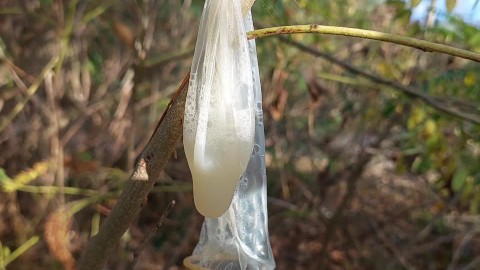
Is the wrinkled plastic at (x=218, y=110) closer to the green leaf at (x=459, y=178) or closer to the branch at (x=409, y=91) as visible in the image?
the branch at (x=409, y=91)

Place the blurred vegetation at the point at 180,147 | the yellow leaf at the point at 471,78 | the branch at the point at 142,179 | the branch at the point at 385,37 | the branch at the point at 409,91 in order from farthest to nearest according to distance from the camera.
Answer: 1. the blurred vegetation at the point at 180,147
2. the yellow leaf at the point at 471,78
3. the branch at the point at 409,91
4. the branch at the point at 142,179
5. the branch at the point at 385,37

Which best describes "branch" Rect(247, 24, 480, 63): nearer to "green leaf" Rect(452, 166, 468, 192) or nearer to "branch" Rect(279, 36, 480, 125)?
"branch" Rect(279, 36, 480, 125)

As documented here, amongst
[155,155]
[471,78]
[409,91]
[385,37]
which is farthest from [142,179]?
[471,78]

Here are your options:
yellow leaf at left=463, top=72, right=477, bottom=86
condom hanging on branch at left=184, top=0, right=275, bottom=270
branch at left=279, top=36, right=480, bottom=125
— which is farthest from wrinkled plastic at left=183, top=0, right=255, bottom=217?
Answer: yellow leaf at left=463, top=72, right=477, bottom=86

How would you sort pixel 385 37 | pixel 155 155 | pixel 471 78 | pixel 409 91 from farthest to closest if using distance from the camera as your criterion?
1. pixel 471 78
2. pixel 409 91
3. pixel 155 155
4. pixel 385 37

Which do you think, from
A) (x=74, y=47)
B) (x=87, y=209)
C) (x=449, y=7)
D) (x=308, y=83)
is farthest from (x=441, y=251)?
(x=449, y=7)

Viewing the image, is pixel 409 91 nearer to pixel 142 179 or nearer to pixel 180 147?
pixel 180 147

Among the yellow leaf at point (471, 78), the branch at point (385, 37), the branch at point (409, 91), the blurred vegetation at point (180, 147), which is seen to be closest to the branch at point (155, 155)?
the branch at point (385, 37)
